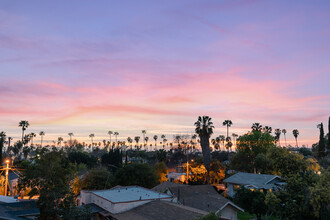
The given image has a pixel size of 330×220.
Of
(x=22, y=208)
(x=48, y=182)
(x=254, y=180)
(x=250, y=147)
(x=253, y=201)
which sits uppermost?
(x=250, y=147)

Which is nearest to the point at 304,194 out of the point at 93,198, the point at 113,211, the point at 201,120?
the point at 113,211

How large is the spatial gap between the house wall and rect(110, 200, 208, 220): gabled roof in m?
8.10

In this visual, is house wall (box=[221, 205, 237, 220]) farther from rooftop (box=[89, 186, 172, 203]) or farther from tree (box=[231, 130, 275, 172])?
tree (box=[231, 130, 275, 172])

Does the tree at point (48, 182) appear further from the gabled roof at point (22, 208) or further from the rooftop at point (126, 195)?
the rooftop at point (126, 195)

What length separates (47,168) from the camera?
30.1 meters

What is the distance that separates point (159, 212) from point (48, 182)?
13.7m

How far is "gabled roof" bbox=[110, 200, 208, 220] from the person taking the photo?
29797mm

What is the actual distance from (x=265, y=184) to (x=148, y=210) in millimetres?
26688

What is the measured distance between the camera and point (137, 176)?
205 feet

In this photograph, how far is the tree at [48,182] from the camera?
Answer: 95.9ft

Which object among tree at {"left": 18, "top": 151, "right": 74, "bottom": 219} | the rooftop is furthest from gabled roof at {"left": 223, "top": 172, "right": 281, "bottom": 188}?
tree at {"left": 18, "top": 151, "right": 74, "bottom": 219}

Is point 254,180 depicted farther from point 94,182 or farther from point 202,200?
point 94,182

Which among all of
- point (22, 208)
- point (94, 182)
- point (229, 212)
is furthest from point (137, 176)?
point (22, 208)

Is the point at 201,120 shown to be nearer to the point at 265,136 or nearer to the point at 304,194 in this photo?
the point at 265,136
